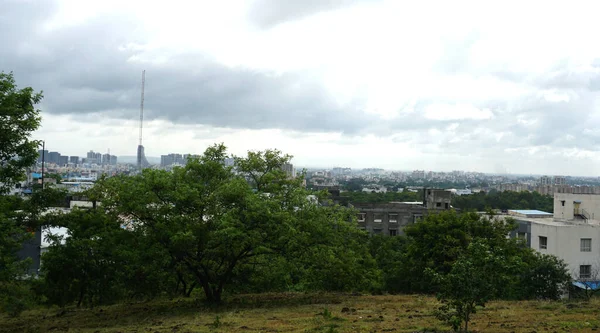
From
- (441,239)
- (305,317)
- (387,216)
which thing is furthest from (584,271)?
(305,317)

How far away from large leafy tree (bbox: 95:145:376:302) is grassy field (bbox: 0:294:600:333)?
1.71m

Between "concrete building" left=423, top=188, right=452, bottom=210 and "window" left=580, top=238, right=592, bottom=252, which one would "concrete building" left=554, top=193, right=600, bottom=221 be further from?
"concrete building" left=423, top=188, right=452, bottom=210

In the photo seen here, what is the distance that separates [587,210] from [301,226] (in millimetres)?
37285

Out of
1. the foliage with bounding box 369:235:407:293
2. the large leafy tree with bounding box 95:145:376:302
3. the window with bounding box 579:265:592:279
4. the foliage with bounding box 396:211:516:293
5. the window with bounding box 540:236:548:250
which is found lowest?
the window with bounding box 579:265:592:279

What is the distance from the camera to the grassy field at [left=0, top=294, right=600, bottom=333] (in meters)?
14.2

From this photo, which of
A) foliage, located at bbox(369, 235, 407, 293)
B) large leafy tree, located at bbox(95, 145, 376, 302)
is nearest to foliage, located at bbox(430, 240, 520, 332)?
large leafy tree, located at bbox(95, 145, 376, 302)

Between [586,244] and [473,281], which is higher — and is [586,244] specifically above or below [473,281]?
below

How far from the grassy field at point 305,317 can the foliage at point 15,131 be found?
4964 millimetres

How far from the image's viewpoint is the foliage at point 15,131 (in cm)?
1623

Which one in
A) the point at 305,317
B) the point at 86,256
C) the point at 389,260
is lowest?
the point at 389,260

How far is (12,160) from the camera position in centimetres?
1705

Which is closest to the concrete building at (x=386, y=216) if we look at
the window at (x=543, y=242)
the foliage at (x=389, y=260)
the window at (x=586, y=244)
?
the foliage at (x=389, y=260)

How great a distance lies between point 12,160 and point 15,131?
102 centimetres

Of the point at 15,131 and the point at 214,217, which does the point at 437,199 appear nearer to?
the point at 214,217
